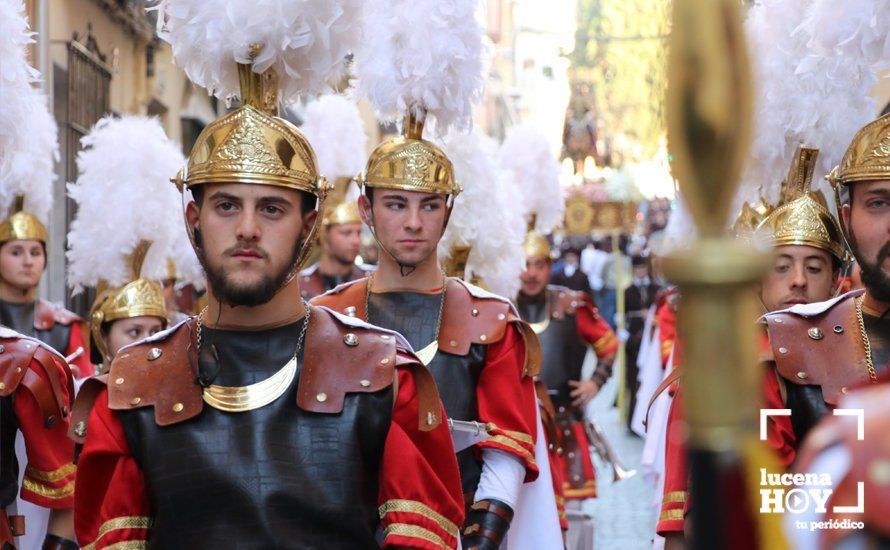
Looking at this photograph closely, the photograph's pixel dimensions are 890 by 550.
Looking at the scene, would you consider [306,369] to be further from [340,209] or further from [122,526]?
[340,209]

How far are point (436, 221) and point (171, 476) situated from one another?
2.42 metres

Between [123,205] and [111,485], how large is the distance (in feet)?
13.8

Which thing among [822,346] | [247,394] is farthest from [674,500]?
[247,394]

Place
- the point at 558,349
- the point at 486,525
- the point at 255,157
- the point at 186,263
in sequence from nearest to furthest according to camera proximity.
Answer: the point at 255,157 < the point at 486,525 < the point at 186,263 < the point at 558,349

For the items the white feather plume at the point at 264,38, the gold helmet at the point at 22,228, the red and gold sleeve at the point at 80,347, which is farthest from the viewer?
the red and gold sleeve at the point at 80,347

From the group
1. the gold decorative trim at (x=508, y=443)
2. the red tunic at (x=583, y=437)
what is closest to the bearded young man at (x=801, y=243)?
the gold decorative trim at (x=508, y=443)

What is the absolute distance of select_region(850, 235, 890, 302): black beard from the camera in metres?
3.97

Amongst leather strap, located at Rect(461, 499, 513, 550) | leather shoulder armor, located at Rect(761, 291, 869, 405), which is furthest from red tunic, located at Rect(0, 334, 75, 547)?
leather shoulder armor, located at Rect(761, 291, 869, 405)

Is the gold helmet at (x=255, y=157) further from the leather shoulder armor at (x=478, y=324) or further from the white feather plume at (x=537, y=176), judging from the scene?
the white feather plume at (x=537, y=176)

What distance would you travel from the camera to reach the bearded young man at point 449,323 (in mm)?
5250

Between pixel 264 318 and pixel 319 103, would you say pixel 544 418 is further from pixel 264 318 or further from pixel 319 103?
pixel 319 103

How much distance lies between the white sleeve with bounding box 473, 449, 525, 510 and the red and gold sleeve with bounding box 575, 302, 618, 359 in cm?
572

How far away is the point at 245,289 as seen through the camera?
3740mm

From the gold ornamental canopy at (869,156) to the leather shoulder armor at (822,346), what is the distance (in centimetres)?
39
